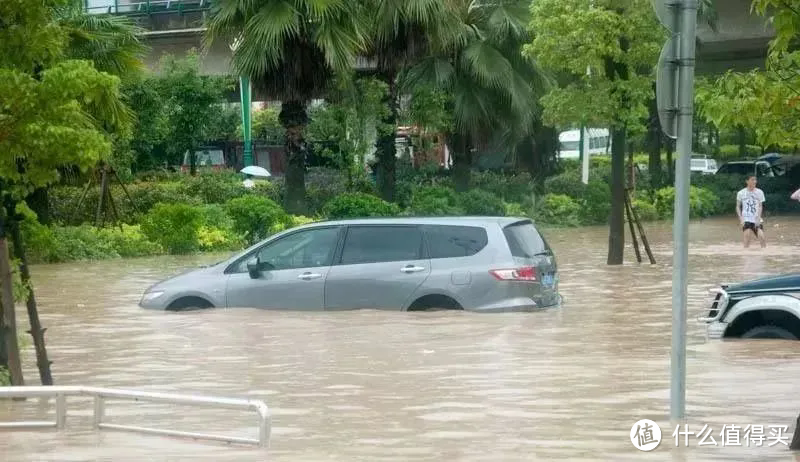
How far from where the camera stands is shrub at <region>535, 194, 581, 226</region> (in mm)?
39281

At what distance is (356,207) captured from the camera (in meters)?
30.4

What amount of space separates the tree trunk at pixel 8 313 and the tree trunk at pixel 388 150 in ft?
76.8

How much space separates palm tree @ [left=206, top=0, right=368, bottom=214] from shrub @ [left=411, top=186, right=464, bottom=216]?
4.36m

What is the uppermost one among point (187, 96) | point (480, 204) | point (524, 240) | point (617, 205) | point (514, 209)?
point (187, 96)

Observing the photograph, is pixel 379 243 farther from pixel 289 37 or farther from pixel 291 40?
pixel 291 40

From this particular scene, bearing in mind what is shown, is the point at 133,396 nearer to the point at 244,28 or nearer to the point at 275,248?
the point at 275,248

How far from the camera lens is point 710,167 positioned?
6147 centimetres

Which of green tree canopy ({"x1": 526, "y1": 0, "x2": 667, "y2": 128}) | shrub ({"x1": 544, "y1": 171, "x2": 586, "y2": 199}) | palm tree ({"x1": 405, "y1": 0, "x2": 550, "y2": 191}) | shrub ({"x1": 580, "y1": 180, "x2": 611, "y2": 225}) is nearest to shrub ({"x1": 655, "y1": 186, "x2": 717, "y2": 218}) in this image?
shrub ({"x1": 580, "y1": 180, "x2": 611, "y2": 225})

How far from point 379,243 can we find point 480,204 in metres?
20.1

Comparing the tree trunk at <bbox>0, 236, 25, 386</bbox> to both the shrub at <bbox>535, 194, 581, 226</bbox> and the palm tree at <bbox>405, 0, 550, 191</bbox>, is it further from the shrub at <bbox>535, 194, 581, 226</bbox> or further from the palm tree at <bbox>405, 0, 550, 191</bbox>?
the shrub at <bbox>535, 194, 581, 226</bbox>

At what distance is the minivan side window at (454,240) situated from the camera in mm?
16562

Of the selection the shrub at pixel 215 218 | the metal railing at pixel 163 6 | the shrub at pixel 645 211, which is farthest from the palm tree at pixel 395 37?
the metal railing at pixel 163 6

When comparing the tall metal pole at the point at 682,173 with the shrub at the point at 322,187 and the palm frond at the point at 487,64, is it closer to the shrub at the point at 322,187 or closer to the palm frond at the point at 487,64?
the shrub at the point at 322,187

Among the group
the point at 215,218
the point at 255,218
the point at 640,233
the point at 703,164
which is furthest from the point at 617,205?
the point at 703,164
